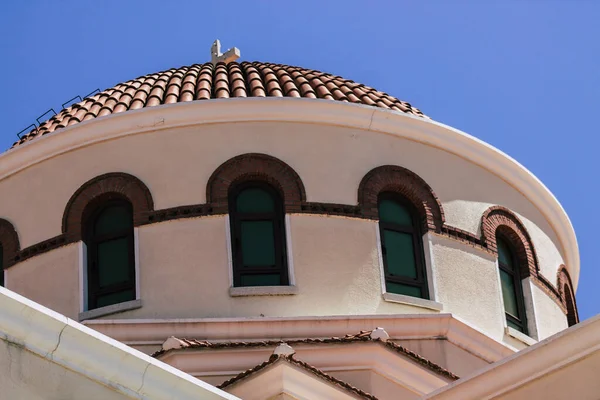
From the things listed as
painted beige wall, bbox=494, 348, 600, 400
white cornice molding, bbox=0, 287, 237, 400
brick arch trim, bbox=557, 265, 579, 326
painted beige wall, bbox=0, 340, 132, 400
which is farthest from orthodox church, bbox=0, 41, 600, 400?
painted beige wall, bbox=0, 340, 132, 400

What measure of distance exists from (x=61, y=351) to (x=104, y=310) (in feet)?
24.1

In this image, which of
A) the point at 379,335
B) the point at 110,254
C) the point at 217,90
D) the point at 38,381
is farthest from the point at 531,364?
the point at 217,90

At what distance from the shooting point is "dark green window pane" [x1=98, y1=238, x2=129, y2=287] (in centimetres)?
1956

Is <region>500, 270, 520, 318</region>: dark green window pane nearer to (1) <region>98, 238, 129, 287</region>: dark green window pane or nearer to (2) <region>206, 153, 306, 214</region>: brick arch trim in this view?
(2) <region>206, 153, 306, 214</region>: brick arch trim

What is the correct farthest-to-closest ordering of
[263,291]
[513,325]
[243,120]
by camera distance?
[513,325] < [243,120] < [263,291]

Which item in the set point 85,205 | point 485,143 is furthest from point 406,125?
point 85,205

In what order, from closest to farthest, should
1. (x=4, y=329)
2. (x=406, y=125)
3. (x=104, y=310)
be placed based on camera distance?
1. (x=4, y=329)
2. (x=104, y=310)
3. (x=406, y=125)

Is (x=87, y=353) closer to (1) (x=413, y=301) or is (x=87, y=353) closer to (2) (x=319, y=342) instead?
(2) (x=319, y=342)

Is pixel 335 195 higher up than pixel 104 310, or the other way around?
pixel 335 195

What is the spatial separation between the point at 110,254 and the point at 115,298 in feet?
1.97

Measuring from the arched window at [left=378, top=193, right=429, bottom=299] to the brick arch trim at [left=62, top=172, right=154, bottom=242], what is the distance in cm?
278

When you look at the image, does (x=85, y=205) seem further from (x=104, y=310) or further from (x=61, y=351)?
(x=61, y=351)

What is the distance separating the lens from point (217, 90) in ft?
69.2

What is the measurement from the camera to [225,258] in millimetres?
19188
